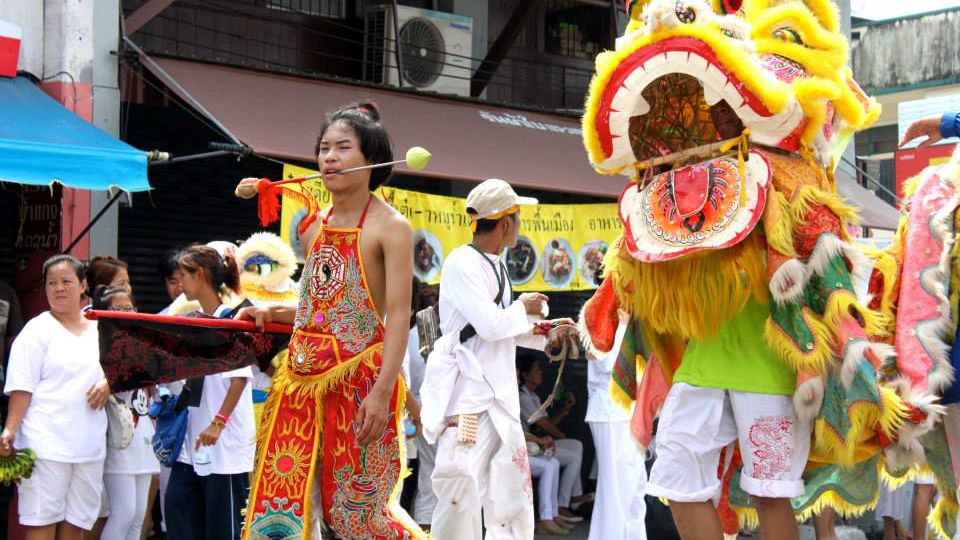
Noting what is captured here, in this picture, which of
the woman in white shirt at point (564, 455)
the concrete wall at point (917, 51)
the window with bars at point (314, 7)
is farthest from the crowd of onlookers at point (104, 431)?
the concrete wall at point (917, 51)

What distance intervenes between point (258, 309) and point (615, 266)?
1509 mm

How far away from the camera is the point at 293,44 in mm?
12492

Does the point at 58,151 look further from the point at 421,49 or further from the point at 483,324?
the point at 421,49

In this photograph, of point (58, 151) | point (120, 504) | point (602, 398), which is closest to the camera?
point (120, 504)

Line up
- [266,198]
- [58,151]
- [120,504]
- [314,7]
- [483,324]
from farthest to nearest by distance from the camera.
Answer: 1. [314,7]
2. [58,151]
3. [120,504]
4. [483,324]
5. [266,198]

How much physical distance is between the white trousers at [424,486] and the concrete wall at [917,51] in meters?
18.0

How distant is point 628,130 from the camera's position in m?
5.57

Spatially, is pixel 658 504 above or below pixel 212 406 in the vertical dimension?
below

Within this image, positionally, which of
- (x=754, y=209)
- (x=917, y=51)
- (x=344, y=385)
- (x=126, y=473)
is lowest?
(x=126, y=473)

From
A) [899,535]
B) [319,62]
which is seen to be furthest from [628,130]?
[319,62]

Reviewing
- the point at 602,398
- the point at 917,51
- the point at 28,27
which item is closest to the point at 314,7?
the point at 28,27

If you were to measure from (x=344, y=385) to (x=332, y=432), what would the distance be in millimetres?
185

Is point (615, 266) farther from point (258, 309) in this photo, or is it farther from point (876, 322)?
point (258, 309)

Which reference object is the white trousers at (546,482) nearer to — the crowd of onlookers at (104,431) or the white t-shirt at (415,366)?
the white t-shirt at (415,366)
